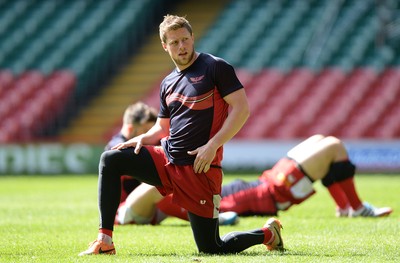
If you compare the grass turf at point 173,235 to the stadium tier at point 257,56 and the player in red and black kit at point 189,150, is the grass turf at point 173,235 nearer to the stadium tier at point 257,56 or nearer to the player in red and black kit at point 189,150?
Result: the player in red and black kit at point 189,150

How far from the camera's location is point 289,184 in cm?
837

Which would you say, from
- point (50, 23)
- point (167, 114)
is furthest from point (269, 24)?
point (167, 114)

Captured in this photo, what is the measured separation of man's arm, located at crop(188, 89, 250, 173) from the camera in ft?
19.0

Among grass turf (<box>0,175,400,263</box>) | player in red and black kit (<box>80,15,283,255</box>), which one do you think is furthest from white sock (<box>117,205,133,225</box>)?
player in red and black kit (<box>80,15,283,255</box>)

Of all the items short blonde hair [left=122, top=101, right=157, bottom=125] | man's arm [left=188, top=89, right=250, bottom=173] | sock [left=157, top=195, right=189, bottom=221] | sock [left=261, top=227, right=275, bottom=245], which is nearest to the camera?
man's arm [left=188, top=89, right=250, bottom=173]

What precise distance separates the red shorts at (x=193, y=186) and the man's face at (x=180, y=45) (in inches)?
28.2

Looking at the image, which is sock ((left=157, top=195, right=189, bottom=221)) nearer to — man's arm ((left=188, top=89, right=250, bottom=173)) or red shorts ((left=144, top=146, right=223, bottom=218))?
red shorts ((left=144, top=146, right=223, bottom=218))

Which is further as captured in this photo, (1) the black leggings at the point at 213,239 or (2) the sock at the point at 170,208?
(2) the sock at the point at 170,208

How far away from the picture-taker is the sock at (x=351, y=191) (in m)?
8.48

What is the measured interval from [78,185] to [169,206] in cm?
720

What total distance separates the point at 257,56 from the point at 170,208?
1422 centimetres

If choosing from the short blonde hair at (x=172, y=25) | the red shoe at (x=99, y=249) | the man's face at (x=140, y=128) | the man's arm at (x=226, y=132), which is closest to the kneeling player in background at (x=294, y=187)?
the man's face at (x=140, y=128)

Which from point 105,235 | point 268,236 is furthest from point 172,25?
point 268,236

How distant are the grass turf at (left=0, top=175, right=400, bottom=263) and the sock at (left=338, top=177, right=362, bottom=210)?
0.75 ft
